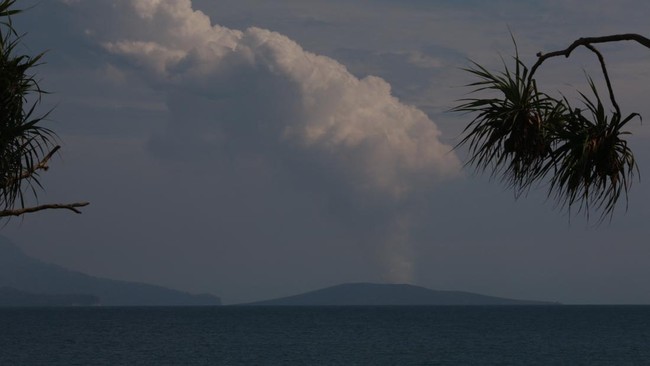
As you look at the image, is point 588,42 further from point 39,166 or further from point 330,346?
point 330,346

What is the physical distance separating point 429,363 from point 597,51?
241 feet

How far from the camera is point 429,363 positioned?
80562 millimetres

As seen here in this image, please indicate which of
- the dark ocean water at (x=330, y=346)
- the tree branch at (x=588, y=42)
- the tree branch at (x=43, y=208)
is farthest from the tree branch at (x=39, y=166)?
the dark ocean water at (x=330, y=346)

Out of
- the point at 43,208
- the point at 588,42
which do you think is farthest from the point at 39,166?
the point at 588,42

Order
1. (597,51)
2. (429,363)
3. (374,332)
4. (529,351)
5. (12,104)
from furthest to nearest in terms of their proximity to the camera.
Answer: (374,332)
(529,351)
(429,363)
(12,104)
(597,51)

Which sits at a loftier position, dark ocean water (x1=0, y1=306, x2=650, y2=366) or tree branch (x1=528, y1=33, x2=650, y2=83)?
dark ocean water (x1=0, y1=306, x2=650, y2=366)

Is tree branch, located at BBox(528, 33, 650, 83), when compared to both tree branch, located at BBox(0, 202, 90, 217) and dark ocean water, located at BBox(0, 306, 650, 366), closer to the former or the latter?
tree branch, located at BBox(0, 202, 90, 217)

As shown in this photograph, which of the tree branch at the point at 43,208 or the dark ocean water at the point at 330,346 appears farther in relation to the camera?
the dark ocean water at the point at 330,346

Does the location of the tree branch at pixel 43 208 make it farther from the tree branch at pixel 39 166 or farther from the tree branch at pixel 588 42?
the tree branch at pixel 588 42

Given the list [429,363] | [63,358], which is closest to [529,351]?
[429,363]

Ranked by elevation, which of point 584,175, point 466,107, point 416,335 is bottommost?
point 584,175

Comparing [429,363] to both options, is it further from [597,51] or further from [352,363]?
[597,51]

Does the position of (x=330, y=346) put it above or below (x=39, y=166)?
above

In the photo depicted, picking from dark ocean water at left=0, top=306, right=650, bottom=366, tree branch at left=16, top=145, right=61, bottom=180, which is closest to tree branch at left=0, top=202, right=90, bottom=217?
tree branch at left=16, top=145, right=61, bottom=180
